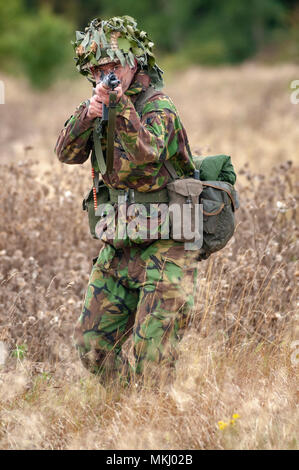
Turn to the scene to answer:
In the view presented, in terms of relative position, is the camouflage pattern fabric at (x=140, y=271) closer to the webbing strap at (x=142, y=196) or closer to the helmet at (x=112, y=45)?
the webbing strap at (x=142, y=196)

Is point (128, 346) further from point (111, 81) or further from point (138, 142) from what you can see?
point (111, 81)

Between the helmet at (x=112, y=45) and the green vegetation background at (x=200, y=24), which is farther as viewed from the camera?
the green vegetation background at (x=200, y=24)

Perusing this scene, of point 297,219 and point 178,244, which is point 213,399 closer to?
point 178,244

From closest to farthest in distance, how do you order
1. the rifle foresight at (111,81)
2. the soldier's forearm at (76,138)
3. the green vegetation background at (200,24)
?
the rifle foresight at (111,81), the soldier's forearm at (76,138), the green vegetation background at (200,24)

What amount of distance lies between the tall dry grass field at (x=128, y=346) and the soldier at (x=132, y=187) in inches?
8.7

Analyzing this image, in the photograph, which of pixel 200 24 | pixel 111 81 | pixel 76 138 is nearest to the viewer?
pixel 111 81

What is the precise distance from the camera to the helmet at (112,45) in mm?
3432

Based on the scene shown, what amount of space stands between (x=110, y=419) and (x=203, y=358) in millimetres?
683

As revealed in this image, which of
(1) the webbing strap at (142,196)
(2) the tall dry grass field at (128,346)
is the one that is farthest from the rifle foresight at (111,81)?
(2) the tall dry grass field at (128,346)

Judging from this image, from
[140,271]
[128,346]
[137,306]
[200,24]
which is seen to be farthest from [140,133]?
[200,24]

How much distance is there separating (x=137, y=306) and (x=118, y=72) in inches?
45.3

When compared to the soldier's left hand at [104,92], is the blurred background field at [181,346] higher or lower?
lower

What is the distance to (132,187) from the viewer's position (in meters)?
3.70

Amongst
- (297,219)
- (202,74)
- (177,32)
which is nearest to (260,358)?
(297,219)
